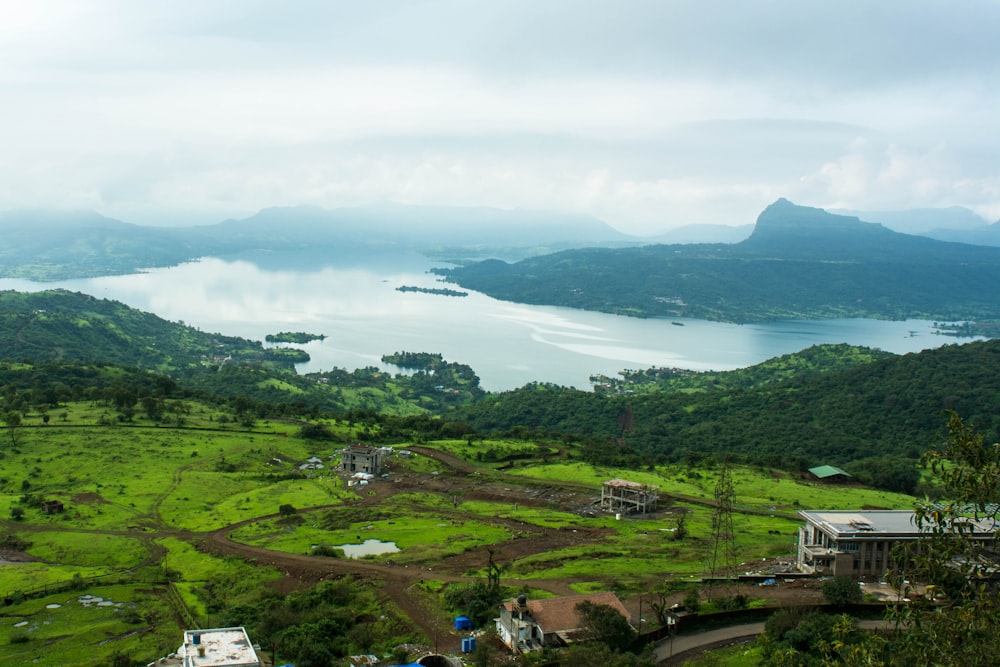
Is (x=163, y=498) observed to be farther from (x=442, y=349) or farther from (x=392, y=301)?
(x=392, y=301)

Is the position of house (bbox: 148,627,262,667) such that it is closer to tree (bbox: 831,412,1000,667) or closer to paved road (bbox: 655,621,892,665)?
paved road (bbox: 655,621,892,665)

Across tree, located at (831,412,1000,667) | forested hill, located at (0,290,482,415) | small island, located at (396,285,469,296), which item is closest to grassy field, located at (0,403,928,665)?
tree, located at (831,412,1000,667)

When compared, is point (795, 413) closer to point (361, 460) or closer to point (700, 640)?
point (361, 460)

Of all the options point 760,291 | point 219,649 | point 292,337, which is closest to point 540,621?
point 219,649

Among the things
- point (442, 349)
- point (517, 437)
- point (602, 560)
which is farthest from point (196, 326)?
point (602, 560)

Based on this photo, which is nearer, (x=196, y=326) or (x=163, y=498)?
(x=163, y=498)
